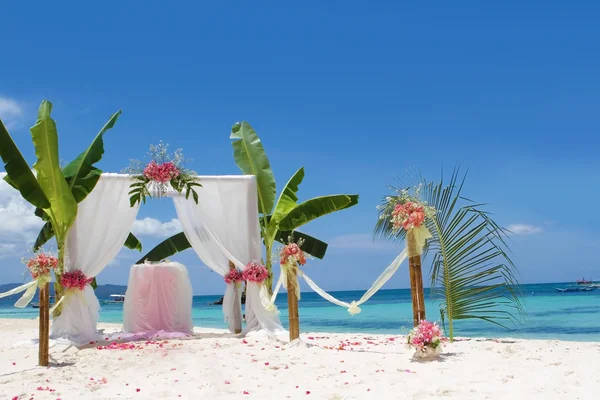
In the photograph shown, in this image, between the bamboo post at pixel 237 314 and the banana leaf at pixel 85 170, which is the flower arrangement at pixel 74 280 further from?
the bamboo post at pixel 237 314

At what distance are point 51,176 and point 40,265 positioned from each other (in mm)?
1658

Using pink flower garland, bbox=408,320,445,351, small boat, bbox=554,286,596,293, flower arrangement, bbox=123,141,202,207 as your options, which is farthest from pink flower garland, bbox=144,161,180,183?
small boat, bbox=554,286,596,293

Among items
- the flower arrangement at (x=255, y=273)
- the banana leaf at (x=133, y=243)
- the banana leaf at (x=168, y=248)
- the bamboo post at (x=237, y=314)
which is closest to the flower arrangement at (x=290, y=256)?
the flower arrangement at (x=255, y=273)

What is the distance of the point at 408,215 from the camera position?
283 inches

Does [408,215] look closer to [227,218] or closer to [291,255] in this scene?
[291,255]

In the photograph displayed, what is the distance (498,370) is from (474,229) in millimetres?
2406

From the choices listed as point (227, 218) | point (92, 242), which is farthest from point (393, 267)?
point (92, 242)

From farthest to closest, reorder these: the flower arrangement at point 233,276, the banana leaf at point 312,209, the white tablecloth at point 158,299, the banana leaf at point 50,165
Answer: the banana leaf at point 312,209
the flower arrangement at point 233,276
the white tablecloth at point 158,299
the banana leaf at point 50,165

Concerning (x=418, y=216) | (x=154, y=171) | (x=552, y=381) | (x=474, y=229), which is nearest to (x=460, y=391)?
(x=552, y=381)

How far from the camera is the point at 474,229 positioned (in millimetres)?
7738

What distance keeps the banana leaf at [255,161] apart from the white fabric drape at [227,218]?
0.51 metres

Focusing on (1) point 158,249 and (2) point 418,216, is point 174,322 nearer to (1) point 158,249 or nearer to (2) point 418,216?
(1) point 158,249

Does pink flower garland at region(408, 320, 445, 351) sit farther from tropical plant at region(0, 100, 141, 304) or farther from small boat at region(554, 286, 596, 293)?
small boat at region(554, 286, 596, 293)

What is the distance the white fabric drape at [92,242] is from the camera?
28.5 feet
